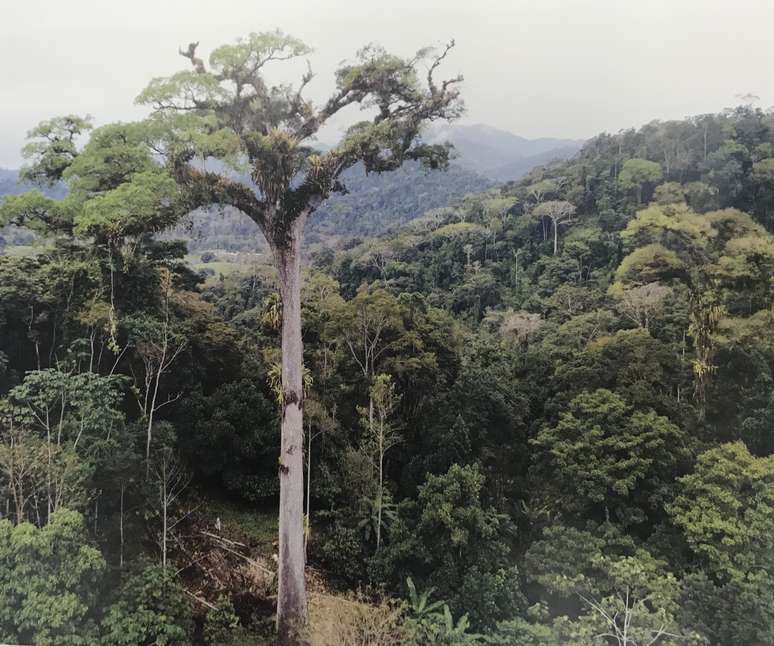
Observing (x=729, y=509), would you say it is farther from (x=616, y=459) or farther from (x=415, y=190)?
(x=415, y=190)

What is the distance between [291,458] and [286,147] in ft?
9.96

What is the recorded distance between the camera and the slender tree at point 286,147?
4.98 metres

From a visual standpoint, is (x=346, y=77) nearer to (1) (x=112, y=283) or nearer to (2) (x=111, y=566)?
(1) (x=112, y=283)

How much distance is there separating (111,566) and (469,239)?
16418mm

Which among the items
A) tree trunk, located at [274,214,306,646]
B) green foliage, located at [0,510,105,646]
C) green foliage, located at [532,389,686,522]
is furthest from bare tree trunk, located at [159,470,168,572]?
green foliage, located at [532,389,686,522]

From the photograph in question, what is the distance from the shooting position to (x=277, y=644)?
16.6 ft

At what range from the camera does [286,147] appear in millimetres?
4906

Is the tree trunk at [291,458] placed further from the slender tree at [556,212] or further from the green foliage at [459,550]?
the slender tree at [556,212]

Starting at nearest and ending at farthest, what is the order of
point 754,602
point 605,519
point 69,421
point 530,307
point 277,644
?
point 754,602 < point 277,644 < point 69,421 < point 605,519 < point 530,307

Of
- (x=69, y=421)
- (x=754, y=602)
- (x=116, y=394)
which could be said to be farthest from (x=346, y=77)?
(x=754, y=602)

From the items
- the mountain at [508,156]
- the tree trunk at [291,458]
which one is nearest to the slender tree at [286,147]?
the tree trunk at [291,458]

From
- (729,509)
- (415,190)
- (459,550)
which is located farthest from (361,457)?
(415,190)

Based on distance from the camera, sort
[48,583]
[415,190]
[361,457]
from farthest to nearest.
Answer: [415,190] → [361,457] → [48,583]

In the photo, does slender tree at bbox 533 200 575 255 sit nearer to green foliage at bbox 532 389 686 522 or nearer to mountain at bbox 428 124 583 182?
mountain at bbox 428 124 583 182
